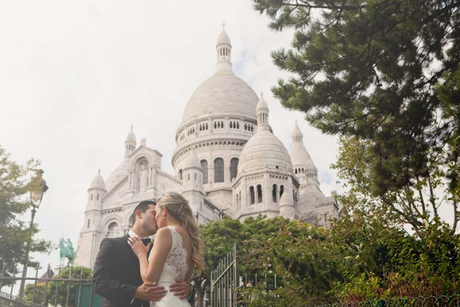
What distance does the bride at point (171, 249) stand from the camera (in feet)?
13.3

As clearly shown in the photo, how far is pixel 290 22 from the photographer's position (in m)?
8.94

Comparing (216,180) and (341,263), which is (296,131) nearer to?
(216,180)

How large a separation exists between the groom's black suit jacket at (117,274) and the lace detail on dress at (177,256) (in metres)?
0.35

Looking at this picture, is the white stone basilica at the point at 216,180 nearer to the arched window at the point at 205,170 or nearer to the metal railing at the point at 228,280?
the arched window at the point at 205,170

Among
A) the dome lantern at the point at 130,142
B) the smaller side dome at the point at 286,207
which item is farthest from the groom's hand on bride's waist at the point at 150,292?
the dome lantern at the point at 130,142

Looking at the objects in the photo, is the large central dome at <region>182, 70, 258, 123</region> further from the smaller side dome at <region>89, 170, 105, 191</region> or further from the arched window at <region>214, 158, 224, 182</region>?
the smaller side dome at <region>89, 170, 105, 191</region>

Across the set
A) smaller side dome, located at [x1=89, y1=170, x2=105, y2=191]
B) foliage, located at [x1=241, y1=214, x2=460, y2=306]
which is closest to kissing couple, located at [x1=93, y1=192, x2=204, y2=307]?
Result: foliage, located at [x1=241, y1=214, x2=460, y2=306]

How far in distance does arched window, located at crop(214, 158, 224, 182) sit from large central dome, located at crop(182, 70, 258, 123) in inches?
229

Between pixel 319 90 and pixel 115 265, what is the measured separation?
5592 mm

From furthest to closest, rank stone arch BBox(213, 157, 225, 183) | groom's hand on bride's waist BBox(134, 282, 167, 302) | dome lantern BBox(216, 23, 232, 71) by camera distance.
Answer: dome lantern BBox(216, 23, 232, 71) < stone arch BBox(213, 157, 225, 183) < groom's hand on bride's waist BBox(134, 282, 167, 302)

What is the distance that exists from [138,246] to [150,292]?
17.6 inches

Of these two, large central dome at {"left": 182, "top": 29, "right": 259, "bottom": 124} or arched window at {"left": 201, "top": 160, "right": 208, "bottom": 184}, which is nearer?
arched window at {"left": 201, "top": 160, "right": 208, "bottom": 184}

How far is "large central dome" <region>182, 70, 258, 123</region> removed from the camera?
2149 inches

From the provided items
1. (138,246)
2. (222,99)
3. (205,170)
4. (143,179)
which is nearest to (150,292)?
(138,246)
